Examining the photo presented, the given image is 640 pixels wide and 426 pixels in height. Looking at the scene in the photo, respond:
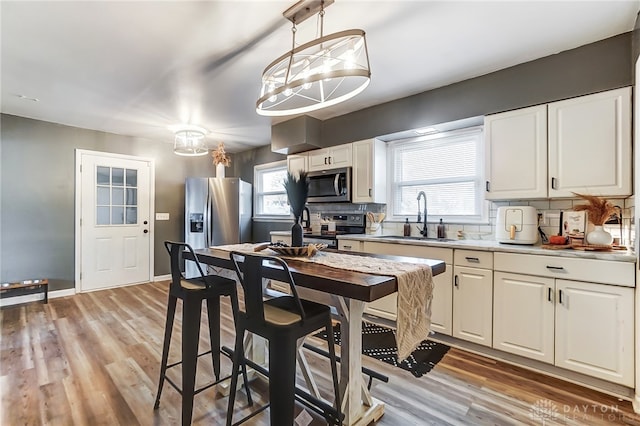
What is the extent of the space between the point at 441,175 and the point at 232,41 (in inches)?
93.9

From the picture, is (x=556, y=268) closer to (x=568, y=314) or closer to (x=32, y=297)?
(x=568, y=314)

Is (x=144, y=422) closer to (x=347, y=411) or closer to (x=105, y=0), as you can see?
(x=347, y=411)

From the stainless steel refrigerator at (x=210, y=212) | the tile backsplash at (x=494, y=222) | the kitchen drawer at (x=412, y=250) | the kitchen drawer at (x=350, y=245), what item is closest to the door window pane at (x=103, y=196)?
the stainless steel refrigerator at (x=210, y=212)

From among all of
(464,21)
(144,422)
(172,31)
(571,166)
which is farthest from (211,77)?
(571,166)

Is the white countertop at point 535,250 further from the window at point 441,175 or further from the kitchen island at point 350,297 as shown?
the kitchen island at point 350,297

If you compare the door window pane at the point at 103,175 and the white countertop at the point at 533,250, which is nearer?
the white countertop at the point at 533,250

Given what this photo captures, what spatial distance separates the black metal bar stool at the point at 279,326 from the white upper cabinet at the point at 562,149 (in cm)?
203

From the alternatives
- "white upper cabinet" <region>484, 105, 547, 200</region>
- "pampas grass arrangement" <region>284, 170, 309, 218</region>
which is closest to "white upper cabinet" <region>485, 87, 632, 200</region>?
"white upper cabinet" <region>484, 105, 547, 200</region>

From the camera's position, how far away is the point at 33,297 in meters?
3.96

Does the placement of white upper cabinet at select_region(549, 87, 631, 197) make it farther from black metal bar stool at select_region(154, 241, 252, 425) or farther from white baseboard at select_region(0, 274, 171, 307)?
white baseboard at select_region(0, 274, 171, 307)

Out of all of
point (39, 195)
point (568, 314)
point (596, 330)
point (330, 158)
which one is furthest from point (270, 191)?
point (596, 330)

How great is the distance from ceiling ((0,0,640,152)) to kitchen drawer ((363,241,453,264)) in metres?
1.53

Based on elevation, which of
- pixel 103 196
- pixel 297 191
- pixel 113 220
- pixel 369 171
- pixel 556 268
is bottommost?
pixel 556 268

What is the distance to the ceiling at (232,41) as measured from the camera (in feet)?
6.09
